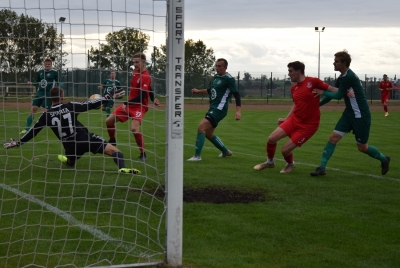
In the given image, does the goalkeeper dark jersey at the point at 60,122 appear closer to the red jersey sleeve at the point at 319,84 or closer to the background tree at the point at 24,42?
the background tree at the point at 24,42

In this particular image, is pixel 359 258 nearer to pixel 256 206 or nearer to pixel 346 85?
pixel 256 206

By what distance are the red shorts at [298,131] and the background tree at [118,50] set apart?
4680 mm

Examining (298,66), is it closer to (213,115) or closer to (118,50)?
(213,115)

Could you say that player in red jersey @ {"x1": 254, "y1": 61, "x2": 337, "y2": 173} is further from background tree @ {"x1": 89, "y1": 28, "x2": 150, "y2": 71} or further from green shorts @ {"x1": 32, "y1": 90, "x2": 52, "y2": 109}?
background tree @ {"x1": 89, "y1": 28, "x2": 150, "y2": 71}

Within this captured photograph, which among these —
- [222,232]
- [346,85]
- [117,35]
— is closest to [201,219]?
[222,232]

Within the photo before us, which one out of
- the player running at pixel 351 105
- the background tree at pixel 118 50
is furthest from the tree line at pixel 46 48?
the player running at pixel 351 105

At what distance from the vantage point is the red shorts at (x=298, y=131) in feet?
32.5

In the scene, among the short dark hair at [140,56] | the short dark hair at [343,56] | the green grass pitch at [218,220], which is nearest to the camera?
the green grass pitch at [218,220]

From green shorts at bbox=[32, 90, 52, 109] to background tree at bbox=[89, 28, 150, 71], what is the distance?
132cm

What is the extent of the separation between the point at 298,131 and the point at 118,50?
16.1ft

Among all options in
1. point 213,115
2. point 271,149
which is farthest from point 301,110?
point 213,115

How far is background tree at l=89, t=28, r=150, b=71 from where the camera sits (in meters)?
5.48

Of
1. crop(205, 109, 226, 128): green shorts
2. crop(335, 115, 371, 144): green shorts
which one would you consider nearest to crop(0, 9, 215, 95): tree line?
crop(335, 115, 371, 144): green shorts

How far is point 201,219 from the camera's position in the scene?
6.82 metres
